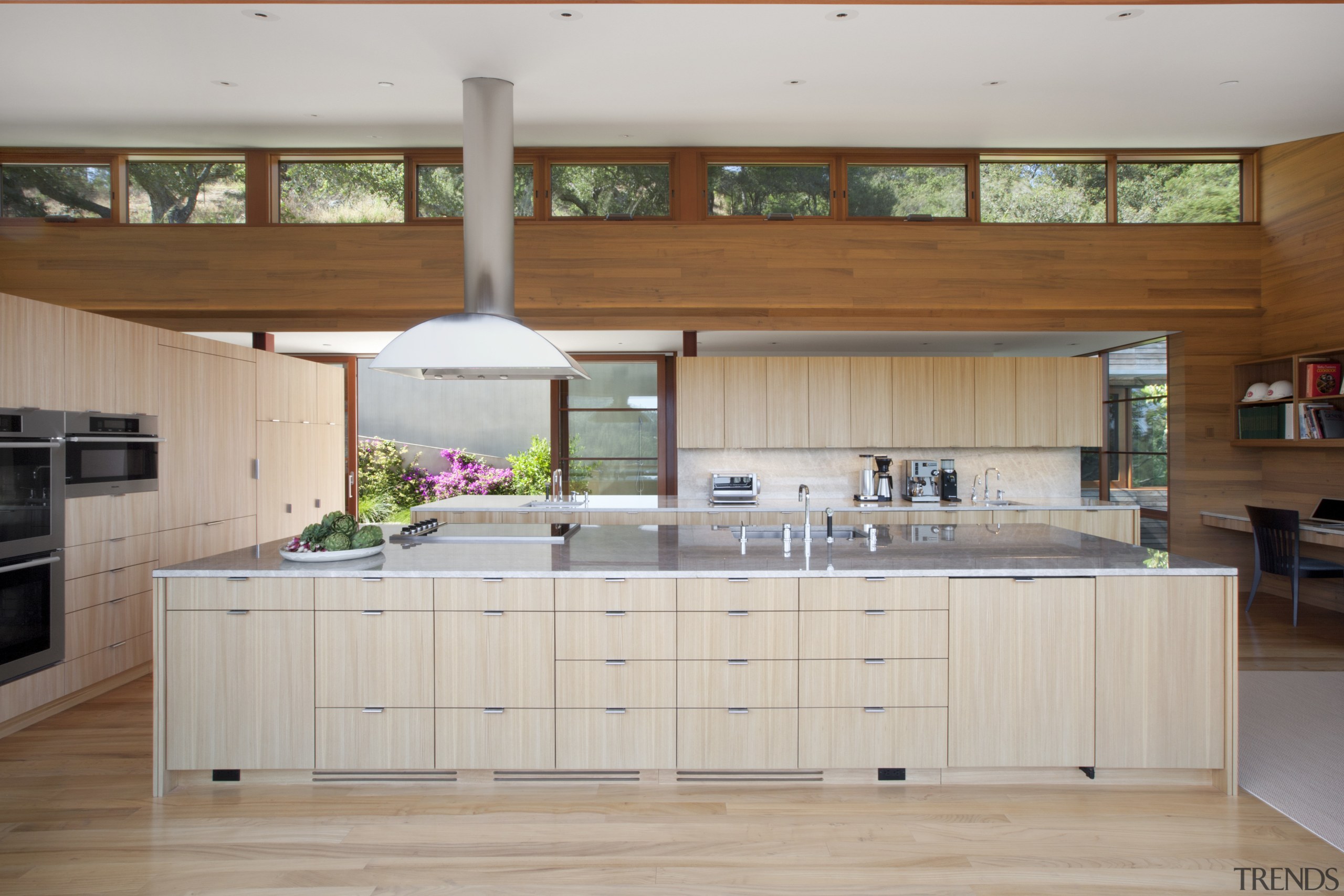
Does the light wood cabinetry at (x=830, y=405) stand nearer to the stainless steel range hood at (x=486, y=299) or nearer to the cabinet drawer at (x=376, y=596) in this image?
the stainless steel range hood at (x=486, y=299)

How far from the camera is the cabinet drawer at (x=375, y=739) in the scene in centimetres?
312

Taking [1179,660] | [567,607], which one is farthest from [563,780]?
[1179,660]

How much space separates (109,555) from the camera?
4469 mm

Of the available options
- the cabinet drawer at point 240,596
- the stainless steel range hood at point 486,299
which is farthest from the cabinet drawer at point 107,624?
the stainless steel range hood at point 486,299

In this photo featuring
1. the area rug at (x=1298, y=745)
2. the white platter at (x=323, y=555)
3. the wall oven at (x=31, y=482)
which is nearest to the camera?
the area rug at (x=1298, y=745)

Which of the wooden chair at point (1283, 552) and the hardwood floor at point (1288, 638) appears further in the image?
the wooden chair at point (1283, 552)

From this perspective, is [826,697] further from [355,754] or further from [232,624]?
[232,624]

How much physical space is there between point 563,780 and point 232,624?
1.39 m

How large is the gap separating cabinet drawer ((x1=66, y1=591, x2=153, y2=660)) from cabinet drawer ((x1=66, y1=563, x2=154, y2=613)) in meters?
0.03

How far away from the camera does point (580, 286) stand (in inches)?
254

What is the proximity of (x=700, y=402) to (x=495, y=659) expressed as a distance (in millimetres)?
3986

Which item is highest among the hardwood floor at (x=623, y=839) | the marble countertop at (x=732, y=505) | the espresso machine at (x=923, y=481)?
the espresso machine at (x=923, y=481)

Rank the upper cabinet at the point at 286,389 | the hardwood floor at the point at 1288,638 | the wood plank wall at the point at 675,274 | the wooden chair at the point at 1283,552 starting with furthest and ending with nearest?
the wood plank wall at the point at 675,274 → the upper cabinet at the point at 286,389 → the wooden chair at the point at 1283,552 → the hardwood floor at the point at 1288,638

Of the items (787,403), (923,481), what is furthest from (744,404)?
(923,481)
